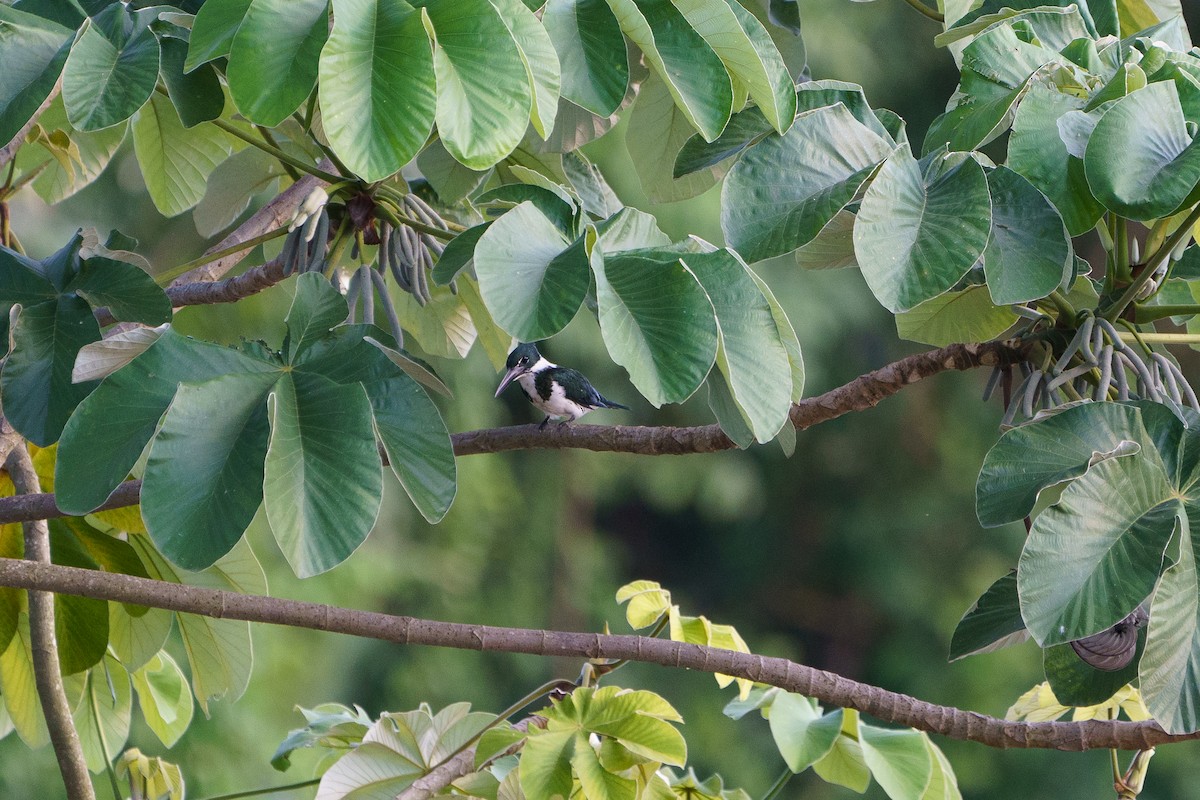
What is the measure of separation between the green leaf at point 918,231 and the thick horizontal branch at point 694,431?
0.28 m

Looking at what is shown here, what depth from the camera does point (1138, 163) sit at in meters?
0.74

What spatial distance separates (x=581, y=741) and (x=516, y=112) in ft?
1.73

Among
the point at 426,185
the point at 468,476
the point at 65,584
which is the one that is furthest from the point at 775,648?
the point at 65,584

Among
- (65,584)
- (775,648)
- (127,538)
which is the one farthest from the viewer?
(775,648)

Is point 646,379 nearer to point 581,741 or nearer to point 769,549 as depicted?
point 581,741

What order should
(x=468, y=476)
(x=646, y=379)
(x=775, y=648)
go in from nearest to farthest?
(x=646, y=379) → (x=468, y=476) → (x=775, y=648)

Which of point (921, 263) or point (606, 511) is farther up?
point (921, 263)

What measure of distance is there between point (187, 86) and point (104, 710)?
3.03 ft

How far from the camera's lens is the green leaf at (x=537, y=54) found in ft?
2.27

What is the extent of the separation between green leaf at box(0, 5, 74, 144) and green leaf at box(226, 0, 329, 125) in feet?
0.50

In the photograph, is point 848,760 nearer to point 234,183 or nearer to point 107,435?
point 107,435

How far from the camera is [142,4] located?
3.28ft

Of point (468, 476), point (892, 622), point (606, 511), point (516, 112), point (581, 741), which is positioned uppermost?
point (516, 112)

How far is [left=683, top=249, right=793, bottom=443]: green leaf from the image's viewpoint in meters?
0.68
